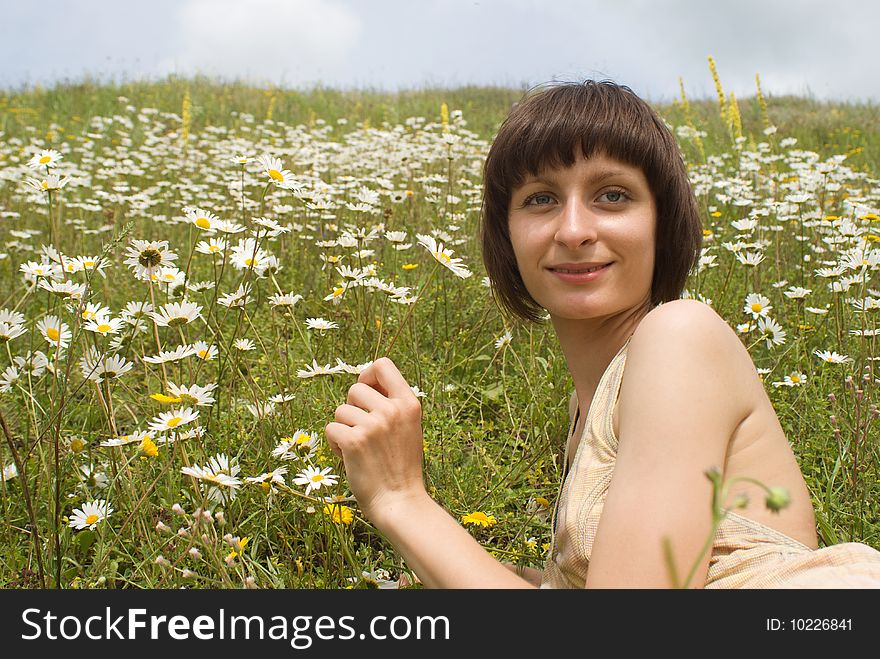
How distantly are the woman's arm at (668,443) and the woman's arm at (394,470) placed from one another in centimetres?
24

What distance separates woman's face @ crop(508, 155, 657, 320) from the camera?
4.93ft

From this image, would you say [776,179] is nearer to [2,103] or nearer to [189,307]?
[189,307]

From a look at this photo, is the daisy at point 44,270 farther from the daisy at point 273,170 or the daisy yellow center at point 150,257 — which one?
the daisy at point 273,170

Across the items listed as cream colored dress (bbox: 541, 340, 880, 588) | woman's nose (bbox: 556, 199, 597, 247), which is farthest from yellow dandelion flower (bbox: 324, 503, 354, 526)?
woman's nose (bbox: 556, 199, 597, 247)

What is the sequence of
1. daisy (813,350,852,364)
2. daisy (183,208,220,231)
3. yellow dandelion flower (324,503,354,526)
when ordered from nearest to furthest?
yellow dandelion flower (324,503,354,526)
daisy (183,208,220,231)
daisy (813,350,852,364)

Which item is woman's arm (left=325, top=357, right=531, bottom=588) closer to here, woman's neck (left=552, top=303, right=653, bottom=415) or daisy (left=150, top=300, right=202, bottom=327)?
woman's neck (left=552, top=303, right=653, bottom=415)

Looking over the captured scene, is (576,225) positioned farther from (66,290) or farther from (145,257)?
(66,290)

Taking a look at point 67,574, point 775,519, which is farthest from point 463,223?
point 775,519

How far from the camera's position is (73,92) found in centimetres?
1152

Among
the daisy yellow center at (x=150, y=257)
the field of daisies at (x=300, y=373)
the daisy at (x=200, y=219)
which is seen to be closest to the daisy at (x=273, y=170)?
the field of daisies at (x=300, y=373)

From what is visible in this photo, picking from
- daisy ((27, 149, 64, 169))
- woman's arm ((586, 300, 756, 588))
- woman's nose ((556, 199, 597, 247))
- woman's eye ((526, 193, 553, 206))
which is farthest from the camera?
daisy ((27, 149, 64, 169))

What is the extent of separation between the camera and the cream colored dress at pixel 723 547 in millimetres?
1126

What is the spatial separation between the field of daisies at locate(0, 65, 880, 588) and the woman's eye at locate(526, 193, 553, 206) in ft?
1.03
